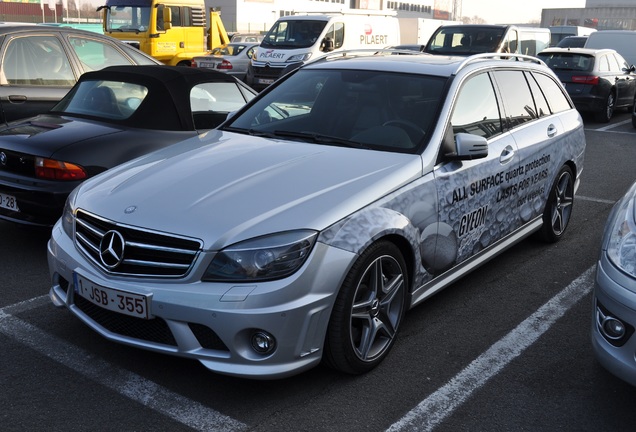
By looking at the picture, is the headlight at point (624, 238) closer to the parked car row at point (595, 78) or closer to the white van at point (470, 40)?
the parked car row at point (595, 78)

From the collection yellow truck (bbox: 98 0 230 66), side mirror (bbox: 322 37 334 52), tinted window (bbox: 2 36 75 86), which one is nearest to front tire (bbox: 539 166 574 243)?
tinted window (bbox: 2 36 75 86)

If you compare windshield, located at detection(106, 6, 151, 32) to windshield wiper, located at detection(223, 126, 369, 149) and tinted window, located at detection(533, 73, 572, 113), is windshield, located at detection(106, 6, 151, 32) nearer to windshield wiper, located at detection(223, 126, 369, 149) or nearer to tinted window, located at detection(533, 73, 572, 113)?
tinted window, located at detection(533, 73, 572, 113)

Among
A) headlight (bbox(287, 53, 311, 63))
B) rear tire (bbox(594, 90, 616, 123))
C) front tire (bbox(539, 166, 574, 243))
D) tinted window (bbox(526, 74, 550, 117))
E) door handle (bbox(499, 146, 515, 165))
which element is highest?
tinted window (bbox(526, 74, 550, 117))

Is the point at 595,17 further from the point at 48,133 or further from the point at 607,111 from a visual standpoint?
the point at 48,133

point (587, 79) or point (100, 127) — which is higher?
point (100, 127)

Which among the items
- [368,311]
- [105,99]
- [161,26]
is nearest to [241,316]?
[368,311]

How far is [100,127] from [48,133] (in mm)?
412

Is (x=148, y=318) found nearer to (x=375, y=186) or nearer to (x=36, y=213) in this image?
(x=375, y=186)

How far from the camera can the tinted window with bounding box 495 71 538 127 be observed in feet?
16.8

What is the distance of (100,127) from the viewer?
5.77 metres

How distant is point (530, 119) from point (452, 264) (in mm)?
1656

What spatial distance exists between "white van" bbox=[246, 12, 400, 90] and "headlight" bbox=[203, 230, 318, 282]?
608 inches

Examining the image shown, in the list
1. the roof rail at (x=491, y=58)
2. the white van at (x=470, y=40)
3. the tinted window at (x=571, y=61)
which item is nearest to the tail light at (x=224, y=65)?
the white van at (x=470, y=40)

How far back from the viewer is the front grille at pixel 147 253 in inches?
129
